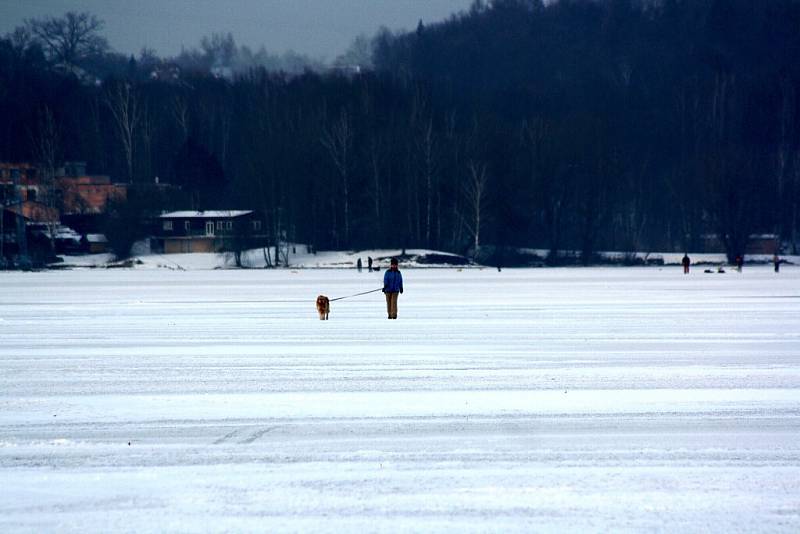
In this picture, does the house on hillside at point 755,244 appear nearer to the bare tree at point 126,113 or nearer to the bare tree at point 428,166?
the bare tree at point 428,166

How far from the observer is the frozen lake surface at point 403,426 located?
7.65 metres

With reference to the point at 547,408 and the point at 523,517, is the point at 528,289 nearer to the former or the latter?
the point at 547,408

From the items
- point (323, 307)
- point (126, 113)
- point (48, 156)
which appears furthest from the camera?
point (126, 113)

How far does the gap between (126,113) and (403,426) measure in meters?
86.1

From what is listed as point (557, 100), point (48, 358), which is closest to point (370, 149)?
point (557, 100)

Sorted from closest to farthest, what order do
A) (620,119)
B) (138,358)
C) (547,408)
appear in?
(547,408) < (138,358) < (620,119)

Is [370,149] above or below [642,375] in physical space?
above

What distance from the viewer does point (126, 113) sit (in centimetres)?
9056

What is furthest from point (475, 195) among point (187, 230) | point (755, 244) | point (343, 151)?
point (755, 244)

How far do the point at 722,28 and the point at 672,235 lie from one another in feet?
128

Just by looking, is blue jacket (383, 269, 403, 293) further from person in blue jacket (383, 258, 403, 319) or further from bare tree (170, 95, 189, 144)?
bare tree (170, 95, 189, 144)

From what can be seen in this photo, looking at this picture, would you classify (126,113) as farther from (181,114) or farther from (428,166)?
(428,166)

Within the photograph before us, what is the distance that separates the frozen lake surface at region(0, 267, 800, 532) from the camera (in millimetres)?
7648

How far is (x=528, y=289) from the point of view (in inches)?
1459
